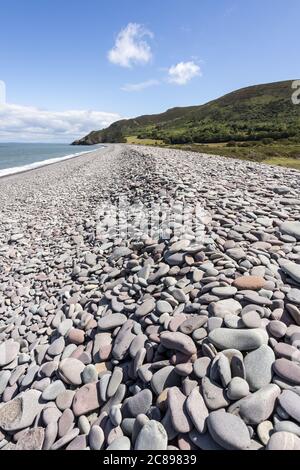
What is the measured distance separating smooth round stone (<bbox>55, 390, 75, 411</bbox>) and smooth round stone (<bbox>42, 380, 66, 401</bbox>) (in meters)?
Answer: 0.05

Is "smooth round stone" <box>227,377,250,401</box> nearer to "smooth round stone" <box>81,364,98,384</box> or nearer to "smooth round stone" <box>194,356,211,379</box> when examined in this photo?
"smooth round stone" <box>194,356,211,379</box>

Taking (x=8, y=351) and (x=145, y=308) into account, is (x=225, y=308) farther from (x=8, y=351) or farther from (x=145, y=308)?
(x=8, y=351)

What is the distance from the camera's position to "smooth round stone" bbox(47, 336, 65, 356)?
342cm

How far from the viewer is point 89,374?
2.89 metres

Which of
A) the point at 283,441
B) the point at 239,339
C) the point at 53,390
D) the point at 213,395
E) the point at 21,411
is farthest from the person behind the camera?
the point at 53,390

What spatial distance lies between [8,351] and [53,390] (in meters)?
1.29

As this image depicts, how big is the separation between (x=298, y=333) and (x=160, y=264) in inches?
86.6

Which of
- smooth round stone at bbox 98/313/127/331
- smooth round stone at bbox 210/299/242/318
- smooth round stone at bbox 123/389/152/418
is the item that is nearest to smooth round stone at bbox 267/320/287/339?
smooth round stone at bbox 210/299/242/318

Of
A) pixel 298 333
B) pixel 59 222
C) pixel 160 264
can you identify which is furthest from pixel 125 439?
pixel 59 222

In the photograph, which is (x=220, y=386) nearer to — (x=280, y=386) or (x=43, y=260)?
(x=280, y=386)

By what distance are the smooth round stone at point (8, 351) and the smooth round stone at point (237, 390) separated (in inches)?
115

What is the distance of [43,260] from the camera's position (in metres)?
6.59

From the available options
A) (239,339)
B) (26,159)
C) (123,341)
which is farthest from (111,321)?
(26,159)
